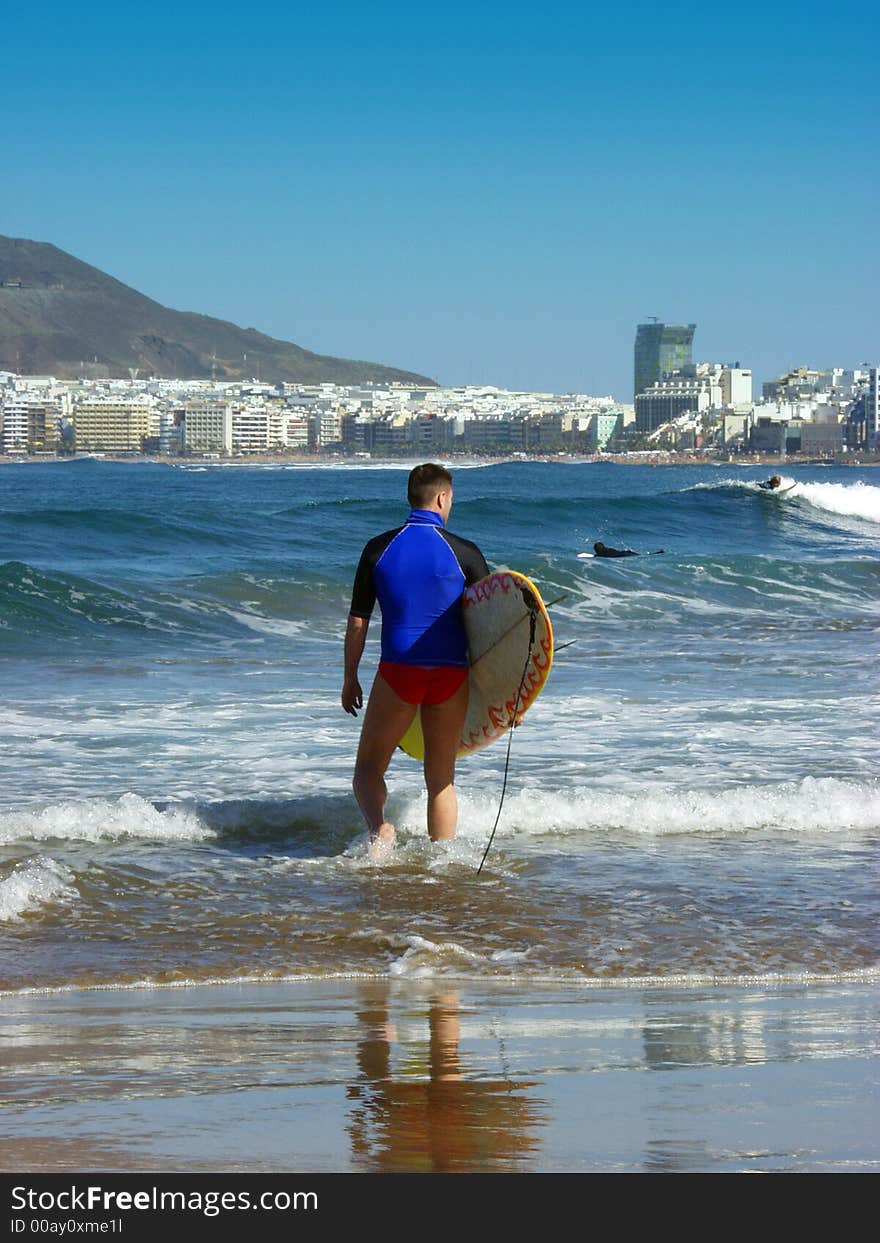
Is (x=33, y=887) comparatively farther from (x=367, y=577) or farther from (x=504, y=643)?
(x=504, y=643)

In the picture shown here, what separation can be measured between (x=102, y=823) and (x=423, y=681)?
160 cm

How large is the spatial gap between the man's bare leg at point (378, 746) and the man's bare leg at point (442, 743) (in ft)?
0.28

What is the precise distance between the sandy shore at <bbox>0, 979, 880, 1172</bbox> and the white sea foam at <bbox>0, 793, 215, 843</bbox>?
1972 mm

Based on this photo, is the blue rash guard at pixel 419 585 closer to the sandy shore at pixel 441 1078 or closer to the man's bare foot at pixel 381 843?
the man's bare foot at pixel 381 843

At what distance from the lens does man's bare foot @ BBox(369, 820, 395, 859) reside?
552 cm

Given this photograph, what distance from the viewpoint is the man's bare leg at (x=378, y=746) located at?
211 inches

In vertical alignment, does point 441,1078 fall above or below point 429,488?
below

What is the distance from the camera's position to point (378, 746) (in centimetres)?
546

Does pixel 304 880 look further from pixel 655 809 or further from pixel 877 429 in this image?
pixel 877 429

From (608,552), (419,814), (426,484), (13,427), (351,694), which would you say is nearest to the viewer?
(426,484)

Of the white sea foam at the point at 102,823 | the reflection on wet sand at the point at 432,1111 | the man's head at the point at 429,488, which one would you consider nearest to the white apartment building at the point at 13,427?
the white sea foam at the point at 102,823

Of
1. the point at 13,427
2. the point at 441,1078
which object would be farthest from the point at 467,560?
the point at 13,427

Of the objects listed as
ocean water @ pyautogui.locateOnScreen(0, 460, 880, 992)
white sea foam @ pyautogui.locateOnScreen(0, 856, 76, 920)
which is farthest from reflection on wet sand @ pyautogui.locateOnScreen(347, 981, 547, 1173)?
white sea foam @ pyautogui.locateOnScreen(0, 856, 76, 920)
